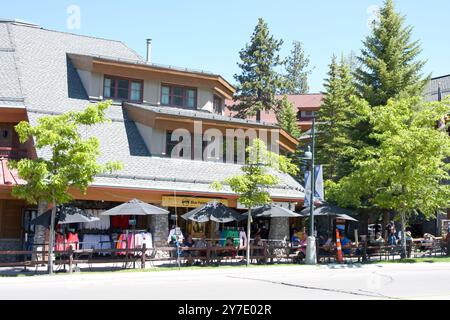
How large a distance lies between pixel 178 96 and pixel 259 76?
24271 mm

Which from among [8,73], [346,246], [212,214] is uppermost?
[8,73]

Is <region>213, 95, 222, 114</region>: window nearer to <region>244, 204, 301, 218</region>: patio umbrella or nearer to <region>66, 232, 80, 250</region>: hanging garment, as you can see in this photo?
<region>244, 204, 301, 218</region>: patio umbrella

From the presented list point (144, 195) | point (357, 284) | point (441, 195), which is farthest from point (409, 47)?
point (357, 284)

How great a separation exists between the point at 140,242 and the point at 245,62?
35199 millimetres

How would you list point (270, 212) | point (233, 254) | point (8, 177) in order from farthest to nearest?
point (233, 254) < point (270, 212) < point (8, 177)

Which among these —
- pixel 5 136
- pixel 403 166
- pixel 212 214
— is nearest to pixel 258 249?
pixel 212 214

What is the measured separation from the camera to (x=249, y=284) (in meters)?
16.4

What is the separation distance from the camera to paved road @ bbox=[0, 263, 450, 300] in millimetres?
13492

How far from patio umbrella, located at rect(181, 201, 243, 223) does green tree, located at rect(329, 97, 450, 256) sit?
21.3 feet

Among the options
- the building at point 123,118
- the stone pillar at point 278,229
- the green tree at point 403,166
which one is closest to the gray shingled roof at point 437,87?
the building at point 123,118

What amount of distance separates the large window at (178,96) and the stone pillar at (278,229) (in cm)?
825

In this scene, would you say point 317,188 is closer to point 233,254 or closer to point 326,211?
point 326,211

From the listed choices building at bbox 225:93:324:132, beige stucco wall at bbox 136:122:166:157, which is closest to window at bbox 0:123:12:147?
beige stucco wall at bbox 136:122:166:157

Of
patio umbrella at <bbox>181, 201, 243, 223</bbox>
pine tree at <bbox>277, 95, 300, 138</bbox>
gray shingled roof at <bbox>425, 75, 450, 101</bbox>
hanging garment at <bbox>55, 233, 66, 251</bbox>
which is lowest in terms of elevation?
hanging garment at <bbox>55, 233, 66, 251</bbox>
